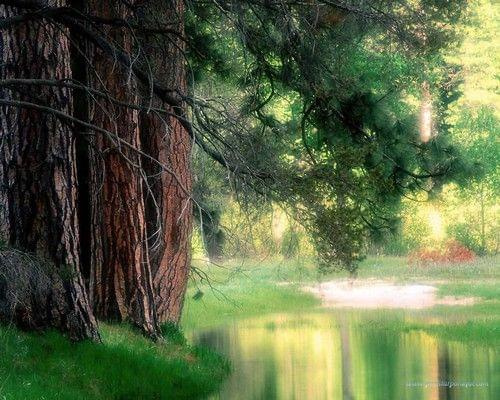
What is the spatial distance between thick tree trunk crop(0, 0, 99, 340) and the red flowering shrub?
72.8ft

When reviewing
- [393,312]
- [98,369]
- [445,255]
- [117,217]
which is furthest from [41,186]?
[445,255]

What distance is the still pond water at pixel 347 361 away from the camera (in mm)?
13438

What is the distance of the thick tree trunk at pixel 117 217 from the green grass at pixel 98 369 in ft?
1.22

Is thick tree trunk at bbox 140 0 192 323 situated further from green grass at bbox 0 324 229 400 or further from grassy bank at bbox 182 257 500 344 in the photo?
grassy bank at bbox 182 257 500 344

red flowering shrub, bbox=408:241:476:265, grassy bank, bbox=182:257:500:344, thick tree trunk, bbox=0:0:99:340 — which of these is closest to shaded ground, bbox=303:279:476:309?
grassy bank, bbox=182:257:500:344

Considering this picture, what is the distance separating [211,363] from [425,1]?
4947mm

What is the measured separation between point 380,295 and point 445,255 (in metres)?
6.96

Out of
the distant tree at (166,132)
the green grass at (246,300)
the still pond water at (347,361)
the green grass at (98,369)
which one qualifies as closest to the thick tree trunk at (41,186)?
the distant tree at (166,132)

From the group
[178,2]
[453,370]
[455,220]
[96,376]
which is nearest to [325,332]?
[453,370]

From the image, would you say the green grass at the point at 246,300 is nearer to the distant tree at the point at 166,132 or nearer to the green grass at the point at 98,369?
the distant tree at the point at 166,132

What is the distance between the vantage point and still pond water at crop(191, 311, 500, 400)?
13438 mm

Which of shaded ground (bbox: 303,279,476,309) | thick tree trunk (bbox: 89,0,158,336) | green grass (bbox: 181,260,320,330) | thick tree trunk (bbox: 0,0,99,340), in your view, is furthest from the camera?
shaded ground (bbox: 303,279,476,309)

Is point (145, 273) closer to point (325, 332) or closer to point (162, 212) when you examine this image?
point (162, 212)

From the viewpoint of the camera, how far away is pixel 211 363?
46.4 ft
